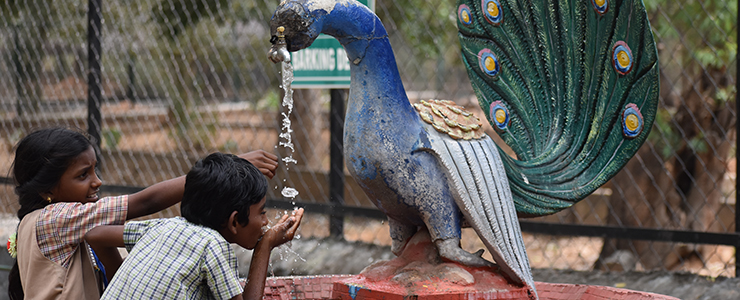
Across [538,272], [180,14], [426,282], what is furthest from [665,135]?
[180,14]

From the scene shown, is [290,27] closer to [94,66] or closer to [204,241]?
[204,241]

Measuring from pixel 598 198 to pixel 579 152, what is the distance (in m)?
2.27

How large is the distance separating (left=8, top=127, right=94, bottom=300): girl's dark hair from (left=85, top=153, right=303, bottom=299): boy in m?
0.22

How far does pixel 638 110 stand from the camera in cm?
152

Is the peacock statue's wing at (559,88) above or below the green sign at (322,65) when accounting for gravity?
above

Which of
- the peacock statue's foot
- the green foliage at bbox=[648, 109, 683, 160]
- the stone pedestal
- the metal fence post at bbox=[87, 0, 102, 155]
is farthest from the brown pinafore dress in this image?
the green foliage at bbox=[648, 109, 683, 160]

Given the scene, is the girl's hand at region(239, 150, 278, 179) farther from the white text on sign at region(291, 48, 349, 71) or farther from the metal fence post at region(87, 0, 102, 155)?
the metal fence post at region(87, 0, 102, 155)

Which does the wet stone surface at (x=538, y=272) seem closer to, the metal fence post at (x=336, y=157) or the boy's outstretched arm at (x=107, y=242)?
the metal fence post at (x=336, y=157)

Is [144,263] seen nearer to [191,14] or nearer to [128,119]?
[191,14]

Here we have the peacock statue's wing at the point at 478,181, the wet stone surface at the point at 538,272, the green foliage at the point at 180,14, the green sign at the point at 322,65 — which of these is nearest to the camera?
the peacock statue's wing at the point at 478,181

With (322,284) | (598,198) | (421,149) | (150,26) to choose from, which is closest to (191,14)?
(150,26)

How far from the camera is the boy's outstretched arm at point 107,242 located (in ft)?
4.36

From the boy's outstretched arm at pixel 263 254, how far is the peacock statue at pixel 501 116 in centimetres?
17

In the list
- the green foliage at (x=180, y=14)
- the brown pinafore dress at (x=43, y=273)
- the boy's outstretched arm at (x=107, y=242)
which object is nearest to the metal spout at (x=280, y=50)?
the boy's outstretched arm at (x=107, y=242)
